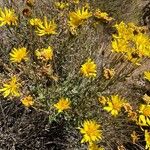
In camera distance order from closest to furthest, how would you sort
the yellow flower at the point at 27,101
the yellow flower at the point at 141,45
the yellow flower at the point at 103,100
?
the yellow flower at the point at 27,101, the yellow flower at the point at 103,100, the yellow flower at the point at 141,45

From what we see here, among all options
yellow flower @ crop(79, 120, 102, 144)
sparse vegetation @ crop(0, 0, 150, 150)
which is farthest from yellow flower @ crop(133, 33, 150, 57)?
yellow flower @ crop(79, 120, 102, 144)

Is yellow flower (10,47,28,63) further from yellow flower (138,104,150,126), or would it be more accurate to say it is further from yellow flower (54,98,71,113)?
yellow flower (138,104,150,126)

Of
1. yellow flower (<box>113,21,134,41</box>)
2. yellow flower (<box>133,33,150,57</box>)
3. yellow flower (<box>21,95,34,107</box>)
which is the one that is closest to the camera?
yellow flower (<box>21,95,34,107</box>)

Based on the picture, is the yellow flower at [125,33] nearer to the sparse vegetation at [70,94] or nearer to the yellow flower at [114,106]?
the sparse vegetation at [70,94]

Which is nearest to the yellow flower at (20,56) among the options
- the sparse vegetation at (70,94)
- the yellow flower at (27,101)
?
the sparse vegetation at (70,94)

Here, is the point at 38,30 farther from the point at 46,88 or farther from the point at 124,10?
the point at 124,10

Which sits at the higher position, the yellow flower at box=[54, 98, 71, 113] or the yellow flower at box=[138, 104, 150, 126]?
the yellow flower at box=[54, 98, 71, 113]

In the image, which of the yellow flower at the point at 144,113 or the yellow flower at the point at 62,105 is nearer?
the yellow flower at the point at 62,105

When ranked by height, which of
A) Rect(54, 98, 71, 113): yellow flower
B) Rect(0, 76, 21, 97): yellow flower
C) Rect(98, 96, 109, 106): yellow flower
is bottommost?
Rect(54, 98, 71, 113): yellow flower

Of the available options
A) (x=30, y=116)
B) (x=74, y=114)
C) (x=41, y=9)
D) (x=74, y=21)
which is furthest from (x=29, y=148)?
(x=41, y=9)

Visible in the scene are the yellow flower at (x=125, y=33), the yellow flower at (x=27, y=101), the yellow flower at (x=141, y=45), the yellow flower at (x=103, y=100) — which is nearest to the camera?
the yellow flower at (x=27, y=101)

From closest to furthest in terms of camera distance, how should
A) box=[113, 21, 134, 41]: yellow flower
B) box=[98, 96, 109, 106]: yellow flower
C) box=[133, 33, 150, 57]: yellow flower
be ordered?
box=[98, 96, 109, 106]: yellow flower < box=[133, 33, 150, 57]: yellow flower < box=[113, 21, 134, 41]: yellow flower
